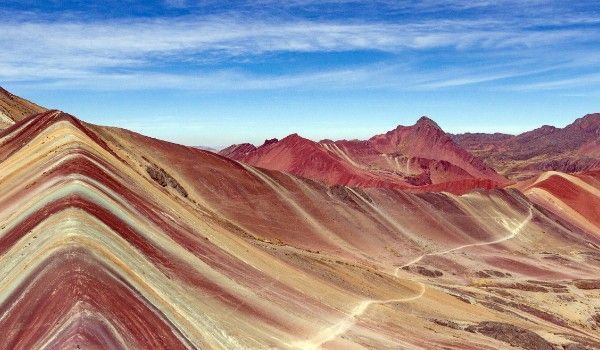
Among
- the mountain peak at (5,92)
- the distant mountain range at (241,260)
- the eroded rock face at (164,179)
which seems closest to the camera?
the distant mountain range at (241,260)

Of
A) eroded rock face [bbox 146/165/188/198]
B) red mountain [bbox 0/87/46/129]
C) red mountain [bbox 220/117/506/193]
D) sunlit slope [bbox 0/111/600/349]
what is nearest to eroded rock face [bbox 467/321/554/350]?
sunlit slope [bbox 0/111/600/349]

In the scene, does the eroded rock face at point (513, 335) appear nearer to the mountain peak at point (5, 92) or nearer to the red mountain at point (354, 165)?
the mountain peak at point (5, 92)

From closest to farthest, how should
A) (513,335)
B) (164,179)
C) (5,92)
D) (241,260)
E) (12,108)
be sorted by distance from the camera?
(241,260) → (513,335) → (164,179) → (12,108) → (5,92)

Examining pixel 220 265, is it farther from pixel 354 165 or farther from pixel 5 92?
pixel 354 165

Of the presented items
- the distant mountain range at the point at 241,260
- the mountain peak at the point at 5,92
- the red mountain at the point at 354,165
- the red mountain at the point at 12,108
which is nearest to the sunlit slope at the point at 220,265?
the distant mountain range at the point at 241,260

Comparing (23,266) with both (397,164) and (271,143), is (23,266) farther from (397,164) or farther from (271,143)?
(397,164)

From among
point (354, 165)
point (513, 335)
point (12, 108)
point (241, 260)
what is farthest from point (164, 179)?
point (354, 165)
